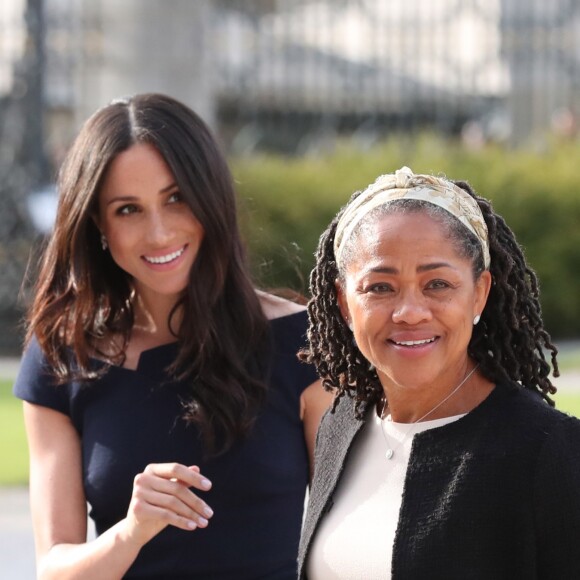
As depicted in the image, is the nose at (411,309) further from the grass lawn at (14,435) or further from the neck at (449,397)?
the grass lawn at (14,435)

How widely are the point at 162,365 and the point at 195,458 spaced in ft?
0.85

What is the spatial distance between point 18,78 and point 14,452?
481 centimetres

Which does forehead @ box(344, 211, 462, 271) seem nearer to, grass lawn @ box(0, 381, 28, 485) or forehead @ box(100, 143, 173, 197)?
forehead @ box(100, 143, 173, 197)

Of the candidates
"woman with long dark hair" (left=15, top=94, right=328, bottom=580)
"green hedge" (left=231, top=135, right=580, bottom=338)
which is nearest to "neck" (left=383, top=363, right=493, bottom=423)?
"woman with long dark hair" (left=15, top=94, right=328, bottom=580)

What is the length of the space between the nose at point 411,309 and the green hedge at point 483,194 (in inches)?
331

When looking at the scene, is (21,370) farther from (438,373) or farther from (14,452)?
(14,452)

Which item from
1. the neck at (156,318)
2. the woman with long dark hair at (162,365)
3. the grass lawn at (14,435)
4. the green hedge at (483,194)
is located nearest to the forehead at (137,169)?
the woman with long dark hair at (162,365)

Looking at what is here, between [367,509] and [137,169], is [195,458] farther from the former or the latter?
[367,509]

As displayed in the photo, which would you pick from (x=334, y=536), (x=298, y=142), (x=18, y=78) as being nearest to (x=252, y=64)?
(x=298, y=142)

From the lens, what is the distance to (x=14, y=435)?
809 centimetres

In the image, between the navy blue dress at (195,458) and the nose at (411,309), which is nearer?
the nose at (411,309)

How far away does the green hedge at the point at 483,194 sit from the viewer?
10812 mm

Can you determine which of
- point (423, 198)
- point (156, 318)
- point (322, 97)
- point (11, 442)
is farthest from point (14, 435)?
point (322, 97)

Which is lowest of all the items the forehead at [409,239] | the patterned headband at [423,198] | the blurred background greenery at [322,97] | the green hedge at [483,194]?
the forehead at [409,239]
